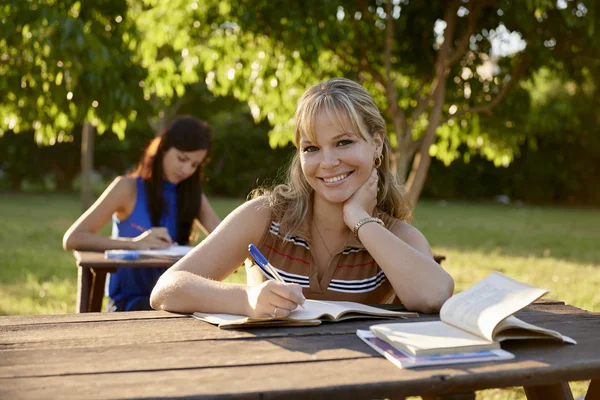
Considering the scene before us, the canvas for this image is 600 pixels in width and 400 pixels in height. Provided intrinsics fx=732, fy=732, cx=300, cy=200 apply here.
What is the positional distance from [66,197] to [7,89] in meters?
17.3

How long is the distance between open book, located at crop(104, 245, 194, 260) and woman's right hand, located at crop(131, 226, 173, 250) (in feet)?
0.15

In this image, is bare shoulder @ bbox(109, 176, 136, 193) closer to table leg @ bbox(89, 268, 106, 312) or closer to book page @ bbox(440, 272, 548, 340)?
table leg @ bbox(89, 268, 106, 312)

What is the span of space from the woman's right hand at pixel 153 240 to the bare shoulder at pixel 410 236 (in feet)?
6.44

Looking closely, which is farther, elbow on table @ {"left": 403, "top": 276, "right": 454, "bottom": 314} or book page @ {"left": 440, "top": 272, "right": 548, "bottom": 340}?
elbow on table @ {"left": 403, "top": 276, "right": 454, "bottom": 314}

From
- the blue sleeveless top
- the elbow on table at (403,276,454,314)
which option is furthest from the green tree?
the elbow on table at (403,276,454,314)

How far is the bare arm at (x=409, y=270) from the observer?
7.76ft

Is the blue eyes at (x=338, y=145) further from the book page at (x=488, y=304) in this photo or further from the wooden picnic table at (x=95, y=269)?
the wooden picnic table at (x=95, y=269)

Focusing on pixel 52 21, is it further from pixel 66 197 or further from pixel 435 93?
pixel 66 197

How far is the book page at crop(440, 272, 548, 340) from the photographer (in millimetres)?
1814

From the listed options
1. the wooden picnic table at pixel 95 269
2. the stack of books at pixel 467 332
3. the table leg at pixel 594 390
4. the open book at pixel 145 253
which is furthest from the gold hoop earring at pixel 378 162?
the open book at pixel 145 253

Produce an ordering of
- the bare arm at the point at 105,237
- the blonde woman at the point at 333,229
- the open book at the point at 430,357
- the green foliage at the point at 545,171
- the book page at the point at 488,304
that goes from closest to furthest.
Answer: the open book at the point at 430,357 < the book page at the point at 488,304 < the blonde woman at the point at 333,229 < the bare arm at the point at 105,237 < the green foliage at the point at 545,171

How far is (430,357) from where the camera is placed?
5.50ft

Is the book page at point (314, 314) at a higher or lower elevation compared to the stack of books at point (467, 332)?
lower

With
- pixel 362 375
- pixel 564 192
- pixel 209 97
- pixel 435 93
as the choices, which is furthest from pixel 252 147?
pixel 362 375
